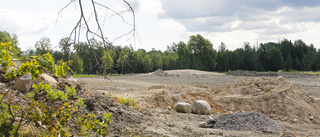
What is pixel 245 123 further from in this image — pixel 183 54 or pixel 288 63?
pixel 288 63

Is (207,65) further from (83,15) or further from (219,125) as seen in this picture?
(83,15)

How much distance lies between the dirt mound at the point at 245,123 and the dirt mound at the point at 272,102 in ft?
7.92

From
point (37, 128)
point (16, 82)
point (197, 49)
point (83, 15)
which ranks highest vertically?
point (197, 49)

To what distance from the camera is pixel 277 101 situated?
10195 mm

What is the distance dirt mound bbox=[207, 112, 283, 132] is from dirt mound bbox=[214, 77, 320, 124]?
7.92ft

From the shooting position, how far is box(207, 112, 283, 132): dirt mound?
273 inches

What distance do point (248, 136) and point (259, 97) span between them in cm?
515

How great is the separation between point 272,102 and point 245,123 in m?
3.80

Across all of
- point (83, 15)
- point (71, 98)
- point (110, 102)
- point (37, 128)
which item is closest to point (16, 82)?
point (71, 98)

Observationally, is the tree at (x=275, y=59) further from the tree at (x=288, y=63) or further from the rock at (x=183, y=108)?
the rock at (x=183, y=108)

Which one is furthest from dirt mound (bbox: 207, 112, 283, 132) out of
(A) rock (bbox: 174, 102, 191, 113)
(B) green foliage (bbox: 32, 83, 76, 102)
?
(B) green foliage (bbox: 32, 83, 76, 102)

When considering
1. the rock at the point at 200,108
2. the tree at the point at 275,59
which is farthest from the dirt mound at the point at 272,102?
the tree at the point at 275,59

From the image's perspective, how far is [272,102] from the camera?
10250 mm

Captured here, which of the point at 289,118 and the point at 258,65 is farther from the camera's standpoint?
the point at 258,65
